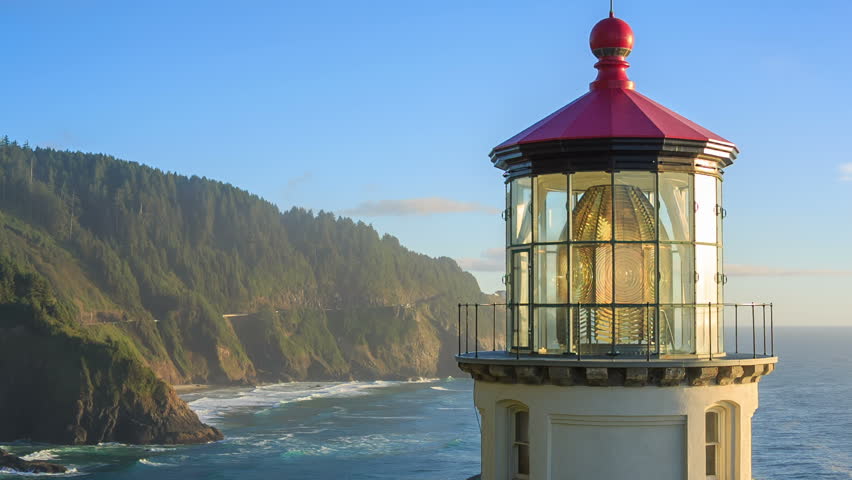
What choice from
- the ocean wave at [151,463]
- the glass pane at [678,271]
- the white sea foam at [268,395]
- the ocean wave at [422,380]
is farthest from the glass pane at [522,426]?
the ocean wave at [422,380]

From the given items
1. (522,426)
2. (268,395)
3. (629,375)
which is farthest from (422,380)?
(629,375)

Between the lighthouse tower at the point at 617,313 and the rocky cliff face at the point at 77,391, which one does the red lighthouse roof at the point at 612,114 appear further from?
the rocky cliff face at the point at 77,391

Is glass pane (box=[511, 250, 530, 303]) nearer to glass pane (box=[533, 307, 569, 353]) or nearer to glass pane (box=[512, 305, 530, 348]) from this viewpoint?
glass pane (box=[512, 305, 530, 348])

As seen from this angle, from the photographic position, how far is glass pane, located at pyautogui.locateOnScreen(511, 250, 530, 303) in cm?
966

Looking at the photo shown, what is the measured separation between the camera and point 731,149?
956 centimetres

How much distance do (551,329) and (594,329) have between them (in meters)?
0.41

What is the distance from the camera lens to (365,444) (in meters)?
95.4

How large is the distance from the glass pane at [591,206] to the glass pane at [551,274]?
0.23 meters

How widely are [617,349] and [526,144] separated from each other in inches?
78.4

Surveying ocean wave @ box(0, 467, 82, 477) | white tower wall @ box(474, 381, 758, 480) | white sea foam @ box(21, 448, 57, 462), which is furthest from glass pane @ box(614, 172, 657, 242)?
white sea foam @ box(21, 448, 57, 462)

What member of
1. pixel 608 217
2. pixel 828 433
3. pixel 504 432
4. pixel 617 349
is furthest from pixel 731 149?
pixel 828 433

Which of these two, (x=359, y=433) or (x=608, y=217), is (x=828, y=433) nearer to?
(x=359, y=433)

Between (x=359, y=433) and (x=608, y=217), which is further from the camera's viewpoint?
(x=359, y=433)

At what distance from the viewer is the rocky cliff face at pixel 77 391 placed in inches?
3826
